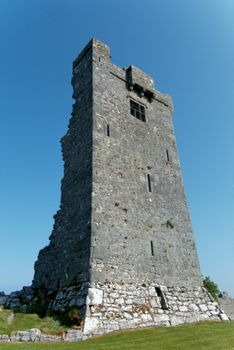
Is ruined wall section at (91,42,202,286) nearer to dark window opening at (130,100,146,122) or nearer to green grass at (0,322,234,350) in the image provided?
dark window opening at (130,100,146,122)

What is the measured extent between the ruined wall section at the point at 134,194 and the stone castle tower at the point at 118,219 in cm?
5

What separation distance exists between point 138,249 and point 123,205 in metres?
2.17

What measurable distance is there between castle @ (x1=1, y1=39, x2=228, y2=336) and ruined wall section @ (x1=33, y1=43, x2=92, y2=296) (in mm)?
50

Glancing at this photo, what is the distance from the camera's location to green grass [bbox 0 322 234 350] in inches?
370

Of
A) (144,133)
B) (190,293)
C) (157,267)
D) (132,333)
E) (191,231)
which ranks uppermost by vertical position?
(144,133)

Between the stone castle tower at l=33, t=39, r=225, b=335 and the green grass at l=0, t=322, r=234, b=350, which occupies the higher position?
the stone castle tower at l=33, t=39, r=225, b=335

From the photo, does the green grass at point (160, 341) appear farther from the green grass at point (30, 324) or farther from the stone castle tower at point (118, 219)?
the green grass at point (30, 324)

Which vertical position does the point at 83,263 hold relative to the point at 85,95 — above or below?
below

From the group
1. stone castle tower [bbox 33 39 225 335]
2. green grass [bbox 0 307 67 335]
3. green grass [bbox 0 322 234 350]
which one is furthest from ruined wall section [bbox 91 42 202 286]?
green grass [bbox 0 322 234 350]

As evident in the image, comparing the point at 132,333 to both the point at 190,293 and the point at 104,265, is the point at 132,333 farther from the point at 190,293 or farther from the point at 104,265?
the point at 190,293

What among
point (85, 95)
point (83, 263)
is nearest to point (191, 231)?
point (83, 263)

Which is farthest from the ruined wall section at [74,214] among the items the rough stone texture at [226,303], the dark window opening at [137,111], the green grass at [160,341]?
the rough stone texture at [226,303]

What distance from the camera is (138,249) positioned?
14633 millimetres

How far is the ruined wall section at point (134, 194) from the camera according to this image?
1394 centimetres
